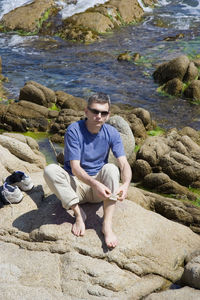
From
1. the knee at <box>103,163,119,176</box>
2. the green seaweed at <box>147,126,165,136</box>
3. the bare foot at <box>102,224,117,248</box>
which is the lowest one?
the green seaweed at <box>147,126,165,136</box>

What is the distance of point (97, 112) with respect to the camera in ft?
20.1

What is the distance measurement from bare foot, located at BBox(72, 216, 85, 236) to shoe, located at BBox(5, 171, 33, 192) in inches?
59.1

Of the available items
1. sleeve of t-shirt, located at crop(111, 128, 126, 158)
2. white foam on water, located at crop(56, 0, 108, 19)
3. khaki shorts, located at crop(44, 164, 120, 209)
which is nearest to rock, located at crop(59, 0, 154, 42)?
white foam on water, located at crop(56, 0, 108, 19)

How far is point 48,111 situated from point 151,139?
507 cm

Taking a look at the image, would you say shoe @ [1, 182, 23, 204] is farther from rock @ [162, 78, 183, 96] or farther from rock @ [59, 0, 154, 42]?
rock @ [59, 0, 154, 42]

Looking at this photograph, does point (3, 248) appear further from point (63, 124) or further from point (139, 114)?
point (139, 114)

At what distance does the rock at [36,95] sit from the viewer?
1644 centimetres

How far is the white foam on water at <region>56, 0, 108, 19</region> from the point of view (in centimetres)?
3152

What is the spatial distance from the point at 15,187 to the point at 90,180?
1675 mm

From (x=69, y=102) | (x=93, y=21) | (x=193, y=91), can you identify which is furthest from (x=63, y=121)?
(x=93, y=21)

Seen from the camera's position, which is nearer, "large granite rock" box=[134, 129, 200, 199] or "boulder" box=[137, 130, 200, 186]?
"large granite rock" box=[134, 129, 200, 199]

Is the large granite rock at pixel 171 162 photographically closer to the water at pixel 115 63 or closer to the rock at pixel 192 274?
the water at pixel 115 63

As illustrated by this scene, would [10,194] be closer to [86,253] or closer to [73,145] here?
[73,145]

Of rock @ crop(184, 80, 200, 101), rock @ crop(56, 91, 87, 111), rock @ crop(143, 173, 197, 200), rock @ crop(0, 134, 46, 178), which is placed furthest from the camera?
rock @ crop(184, 80, 200, 101)
